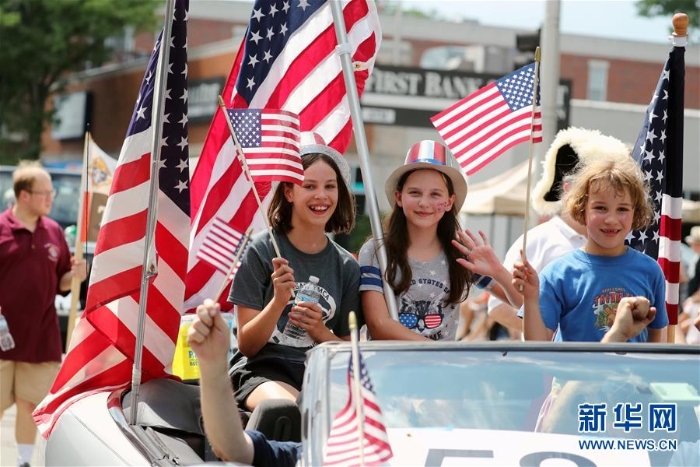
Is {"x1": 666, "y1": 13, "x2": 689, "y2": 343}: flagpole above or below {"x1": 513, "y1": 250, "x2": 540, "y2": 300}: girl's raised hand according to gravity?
above

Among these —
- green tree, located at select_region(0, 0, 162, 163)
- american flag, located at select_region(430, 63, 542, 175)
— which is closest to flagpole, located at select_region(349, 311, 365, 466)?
american flag, located at select_region(430, 63, 542, 175)

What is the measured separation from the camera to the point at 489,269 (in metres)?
5.10

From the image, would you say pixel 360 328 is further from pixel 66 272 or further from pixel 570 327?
pixel 66 272

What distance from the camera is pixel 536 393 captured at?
11.9 feet

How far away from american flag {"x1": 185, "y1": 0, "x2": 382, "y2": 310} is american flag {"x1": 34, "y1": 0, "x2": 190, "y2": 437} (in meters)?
1.15

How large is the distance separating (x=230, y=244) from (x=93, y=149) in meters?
4.97

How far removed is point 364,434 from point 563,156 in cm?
381

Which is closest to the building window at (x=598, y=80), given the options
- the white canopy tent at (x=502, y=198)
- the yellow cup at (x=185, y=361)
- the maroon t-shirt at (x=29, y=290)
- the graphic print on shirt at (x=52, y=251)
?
the white canopy tent at (x=502, y=198)

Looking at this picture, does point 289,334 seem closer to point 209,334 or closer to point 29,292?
point 209,334

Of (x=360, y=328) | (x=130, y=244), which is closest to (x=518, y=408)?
(x=360, y=328)

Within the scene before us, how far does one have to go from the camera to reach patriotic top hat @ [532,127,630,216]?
6.40 meters

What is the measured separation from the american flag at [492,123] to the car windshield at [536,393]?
216 cm

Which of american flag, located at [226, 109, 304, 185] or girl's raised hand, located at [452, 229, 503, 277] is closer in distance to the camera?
girl's raised hand, located at [452, 229, 503, 277]

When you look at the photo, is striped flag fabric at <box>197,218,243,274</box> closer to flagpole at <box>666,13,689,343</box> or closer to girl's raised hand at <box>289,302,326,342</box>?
girl's raised hand at <box>289,302,326,342</box>
